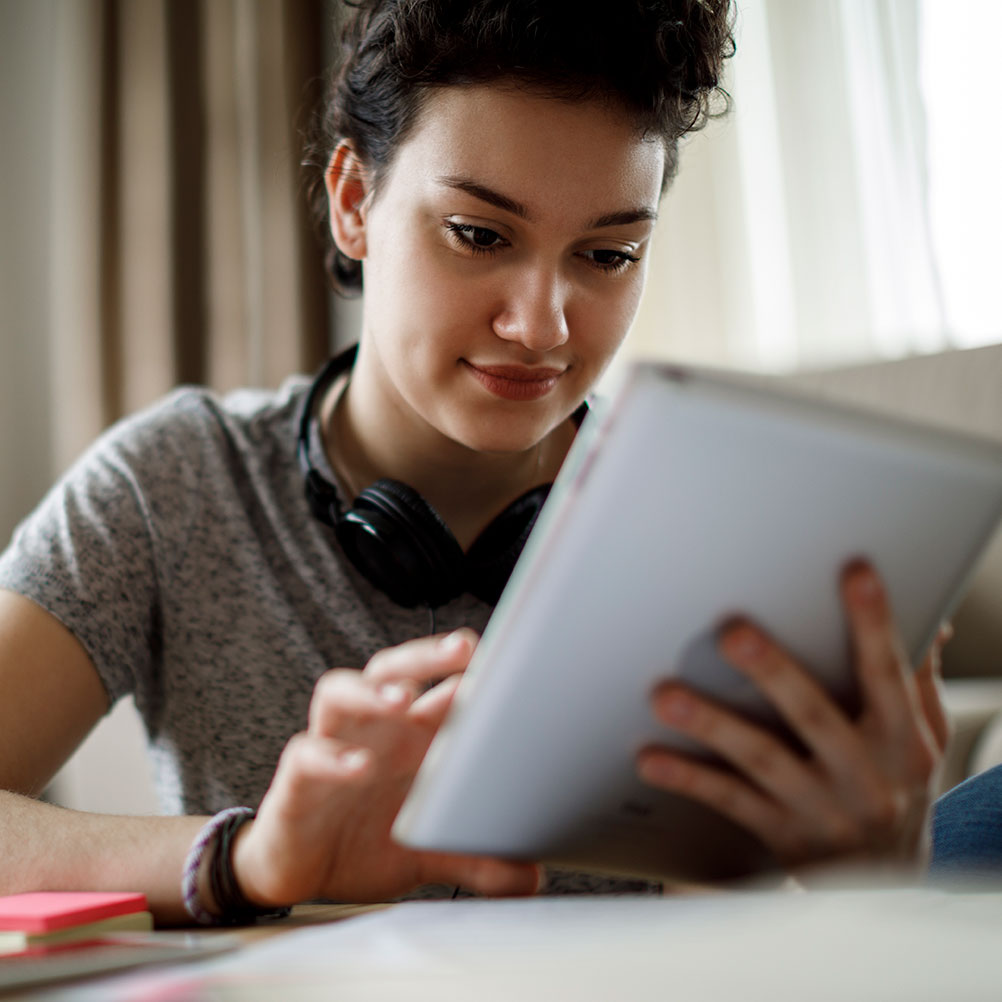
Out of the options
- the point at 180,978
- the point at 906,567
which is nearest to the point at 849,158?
the point at 906,567

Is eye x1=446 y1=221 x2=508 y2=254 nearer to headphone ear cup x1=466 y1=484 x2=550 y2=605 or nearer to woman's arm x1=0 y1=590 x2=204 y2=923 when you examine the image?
headphone ear cup x1=466 y1=484 x2=550 y2=605

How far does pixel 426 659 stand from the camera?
1.74 ft

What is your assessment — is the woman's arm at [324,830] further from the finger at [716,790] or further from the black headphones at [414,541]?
the black headphones at [414,541]

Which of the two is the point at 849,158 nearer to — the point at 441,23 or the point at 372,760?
the point at 441,23

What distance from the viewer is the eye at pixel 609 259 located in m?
0.97

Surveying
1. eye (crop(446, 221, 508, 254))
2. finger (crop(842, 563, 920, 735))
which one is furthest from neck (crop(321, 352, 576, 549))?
finger (crop(842, 563, 920, 735))

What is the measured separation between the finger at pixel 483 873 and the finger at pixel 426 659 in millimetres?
137

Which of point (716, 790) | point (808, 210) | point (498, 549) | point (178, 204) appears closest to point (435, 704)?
point (716, 790)

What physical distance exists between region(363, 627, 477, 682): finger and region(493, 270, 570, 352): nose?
439 millimetres

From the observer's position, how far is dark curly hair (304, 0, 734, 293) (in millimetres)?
913

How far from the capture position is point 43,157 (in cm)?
240

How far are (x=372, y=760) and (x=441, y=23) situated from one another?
68 centimetres

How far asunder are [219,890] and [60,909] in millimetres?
107

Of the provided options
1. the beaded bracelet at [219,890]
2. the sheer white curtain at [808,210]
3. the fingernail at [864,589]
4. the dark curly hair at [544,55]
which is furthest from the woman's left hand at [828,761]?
the sheer white curtain at [808,210]
